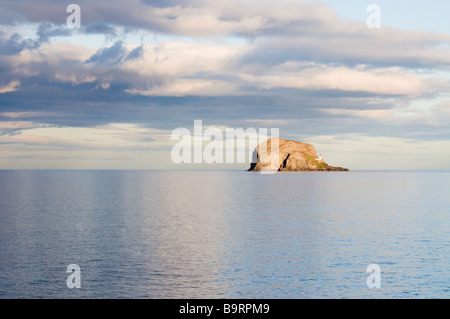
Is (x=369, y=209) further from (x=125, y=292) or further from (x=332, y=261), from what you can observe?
(x=125, y=292)

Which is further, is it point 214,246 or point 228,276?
point 214,246

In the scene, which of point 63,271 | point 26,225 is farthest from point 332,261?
point 26,225

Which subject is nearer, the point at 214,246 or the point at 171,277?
the point at 171,277

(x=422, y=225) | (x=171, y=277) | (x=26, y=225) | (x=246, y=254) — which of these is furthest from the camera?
(x=422, y=225)

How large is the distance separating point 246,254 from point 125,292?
18.0 m

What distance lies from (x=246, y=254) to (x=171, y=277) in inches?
505

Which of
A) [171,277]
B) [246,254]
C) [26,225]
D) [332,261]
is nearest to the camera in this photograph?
[171,277]

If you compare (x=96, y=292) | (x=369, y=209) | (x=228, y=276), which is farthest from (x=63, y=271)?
(x=369, y=209)

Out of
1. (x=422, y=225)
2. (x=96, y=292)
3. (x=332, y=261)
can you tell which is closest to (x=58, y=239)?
(x=96, y=292)

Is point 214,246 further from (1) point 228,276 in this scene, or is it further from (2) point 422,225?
(2) point 422,225

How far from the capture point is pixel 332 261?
46875 millimetres

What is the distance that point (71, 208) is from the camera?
9569 cm
